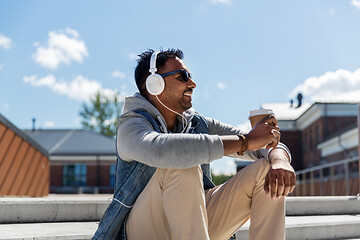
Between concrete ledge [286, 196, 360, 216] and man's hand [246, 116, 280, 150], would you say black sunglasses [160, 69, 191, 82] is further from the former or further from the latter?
concrete ledge [286, 196, 360, 216]

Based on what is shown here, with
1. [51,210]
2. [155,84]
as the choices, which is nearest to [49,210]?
[51,210]

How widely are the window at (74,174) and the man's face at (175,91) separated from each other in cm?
3369

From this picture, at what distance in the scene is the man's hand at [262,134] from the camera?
2.07m

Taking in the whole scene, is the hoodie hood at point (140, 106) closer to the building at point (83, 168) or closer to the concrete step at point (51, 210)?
the concrete step at point (51, 210)

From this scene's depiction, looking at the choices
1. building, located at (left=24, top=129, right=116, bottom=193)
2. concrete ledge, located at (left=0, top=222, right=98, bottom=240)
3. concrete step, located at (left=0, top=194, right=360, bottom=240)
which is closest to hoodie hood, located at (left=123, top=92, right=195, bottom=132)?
concrete ledge, located at (left=0, top=222, right=98, bottom=240)

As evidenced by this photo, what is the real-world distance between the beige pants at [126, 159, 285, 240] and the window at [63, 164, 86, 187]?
33749mm

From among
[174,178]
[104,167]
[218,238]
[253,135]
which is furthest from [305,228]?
[104,167]

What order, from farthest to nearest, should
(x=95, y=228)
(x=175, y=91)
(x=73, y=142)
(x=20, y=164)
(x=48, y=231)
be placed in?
(x=73, y=142) < (x=20, y=164) < (x=95, y=228) < (x=48, y=231) < (x=175, y=91)

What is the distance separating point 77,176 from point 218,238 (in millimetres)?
34079

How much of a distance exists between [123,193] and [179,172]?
38cm

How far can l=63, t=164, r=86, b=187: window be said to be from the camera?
34.9m

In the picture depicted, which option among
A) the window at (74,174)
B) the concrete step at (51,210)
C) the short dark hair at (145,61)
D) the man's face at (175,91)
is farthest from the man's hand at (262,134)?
the window at (74,174)

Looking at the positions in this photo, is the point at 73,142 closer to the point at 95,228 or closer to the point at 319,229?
the point at 95,228

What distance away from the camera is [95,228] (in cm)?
340
